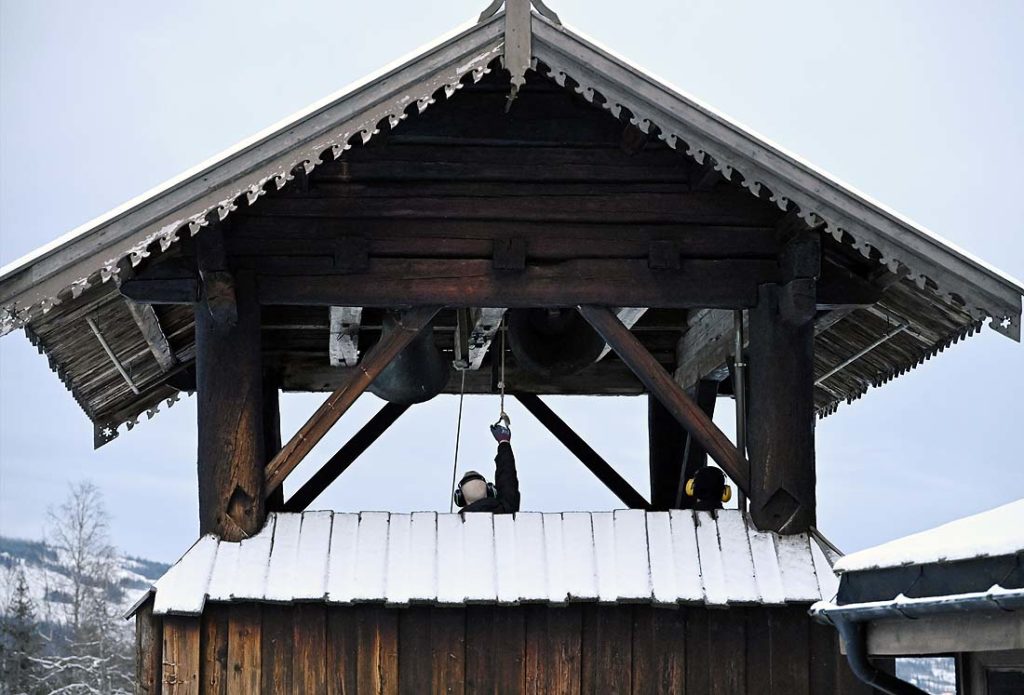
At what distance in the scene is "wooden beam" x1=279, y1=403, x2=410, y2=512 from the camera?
13.0m

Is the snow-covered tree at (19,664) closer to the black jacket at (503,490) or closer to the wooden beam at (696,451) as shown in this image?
the wooden beam at (696,451)

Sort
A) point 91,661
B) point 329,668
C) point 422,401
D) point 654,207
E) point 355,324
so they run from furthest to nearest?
point 91,661 → point 422,401 → point 355,324 → point 654,207 → point 329,668

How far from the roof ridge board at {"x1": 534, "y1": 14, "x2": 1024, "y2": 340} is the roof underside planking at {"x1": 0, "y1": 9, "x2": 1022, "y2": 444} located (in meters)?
0.01

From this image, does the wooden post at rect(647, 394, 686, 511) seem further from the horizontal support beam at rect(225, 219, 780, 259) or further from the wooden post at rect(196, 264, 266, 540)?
the wooden post at rect(196, 264, 266, 540)

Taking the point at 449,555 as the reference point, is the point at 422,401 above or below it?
above

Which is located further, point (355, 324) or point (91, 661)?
point (91, 661)

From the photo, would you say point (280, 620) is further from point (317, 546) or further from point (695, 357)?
point (695, 357)

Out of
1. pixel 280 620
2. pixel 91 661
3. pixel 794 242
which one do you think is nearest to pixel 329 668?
pixel 280 620

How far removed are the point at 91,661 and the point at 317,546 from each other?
3098 cm

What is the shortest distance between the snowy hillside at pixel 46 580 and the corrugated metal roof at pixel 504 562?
35307 millimetres

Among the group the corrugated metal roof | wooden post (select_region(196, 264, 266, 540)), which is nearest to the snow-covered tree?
wooden post (select_region(196, 264, 266, 540))

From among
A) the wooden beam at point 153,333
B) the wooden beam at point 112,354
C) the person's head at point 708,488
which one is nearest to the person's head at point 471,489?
the person's head at point 708,488

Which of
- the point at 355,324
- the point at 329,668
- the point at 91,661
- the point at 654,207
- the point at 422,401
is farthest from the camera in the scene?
the point at 91,661

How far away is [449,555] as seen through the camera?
9812 millimetres
